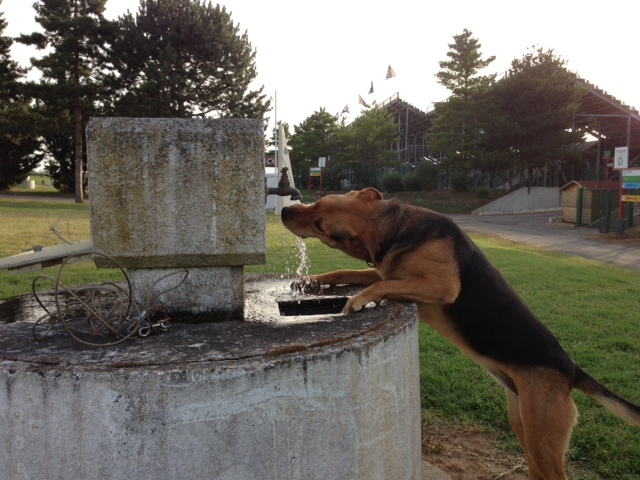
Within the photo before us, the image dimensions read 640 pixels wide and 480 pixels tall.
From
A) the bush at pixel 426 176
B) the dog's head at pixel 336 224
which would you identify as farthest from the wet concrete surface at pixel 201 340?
the bush at pixel 426 176

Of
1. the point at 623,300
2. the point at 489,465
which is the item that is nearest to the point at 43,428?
the point at 489,465

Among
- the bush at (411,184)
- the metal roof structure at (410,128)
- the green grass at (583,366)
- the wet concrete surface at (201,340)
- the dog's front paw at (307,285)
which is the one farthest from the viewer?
the metal roof structure at (410,128)

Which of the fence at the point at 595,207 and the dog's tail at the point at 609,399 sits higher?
the fence at the point at 595,207

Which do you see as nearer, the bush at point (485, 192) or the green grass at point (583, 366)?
the green grass at point (583, 366)

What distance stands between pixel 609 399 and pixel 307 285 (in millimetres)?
2008

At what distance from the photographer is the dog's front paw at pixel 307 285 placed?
3.82 metres

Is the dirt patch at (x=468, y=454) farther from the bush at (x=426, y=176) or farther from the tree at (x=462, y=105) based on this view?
the bush at (x=426, y=176)

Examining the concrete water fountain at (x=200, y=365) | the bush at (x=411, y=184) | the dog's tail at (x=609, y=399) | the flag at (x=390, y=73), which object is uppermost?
the flag at (x=390, y=73)

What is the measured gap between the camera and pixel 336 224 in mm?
2998

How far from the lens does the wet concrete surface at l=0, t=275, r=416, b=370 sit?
2.14 meters

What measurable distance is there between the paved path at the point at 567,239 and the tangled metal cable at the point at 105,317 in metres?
12.8

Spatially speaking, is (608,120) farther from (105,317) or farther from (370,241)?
(105,317)

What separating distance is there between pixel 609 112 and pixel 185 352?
137ft

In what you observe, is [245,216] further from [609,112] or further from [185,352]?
[609,112]
